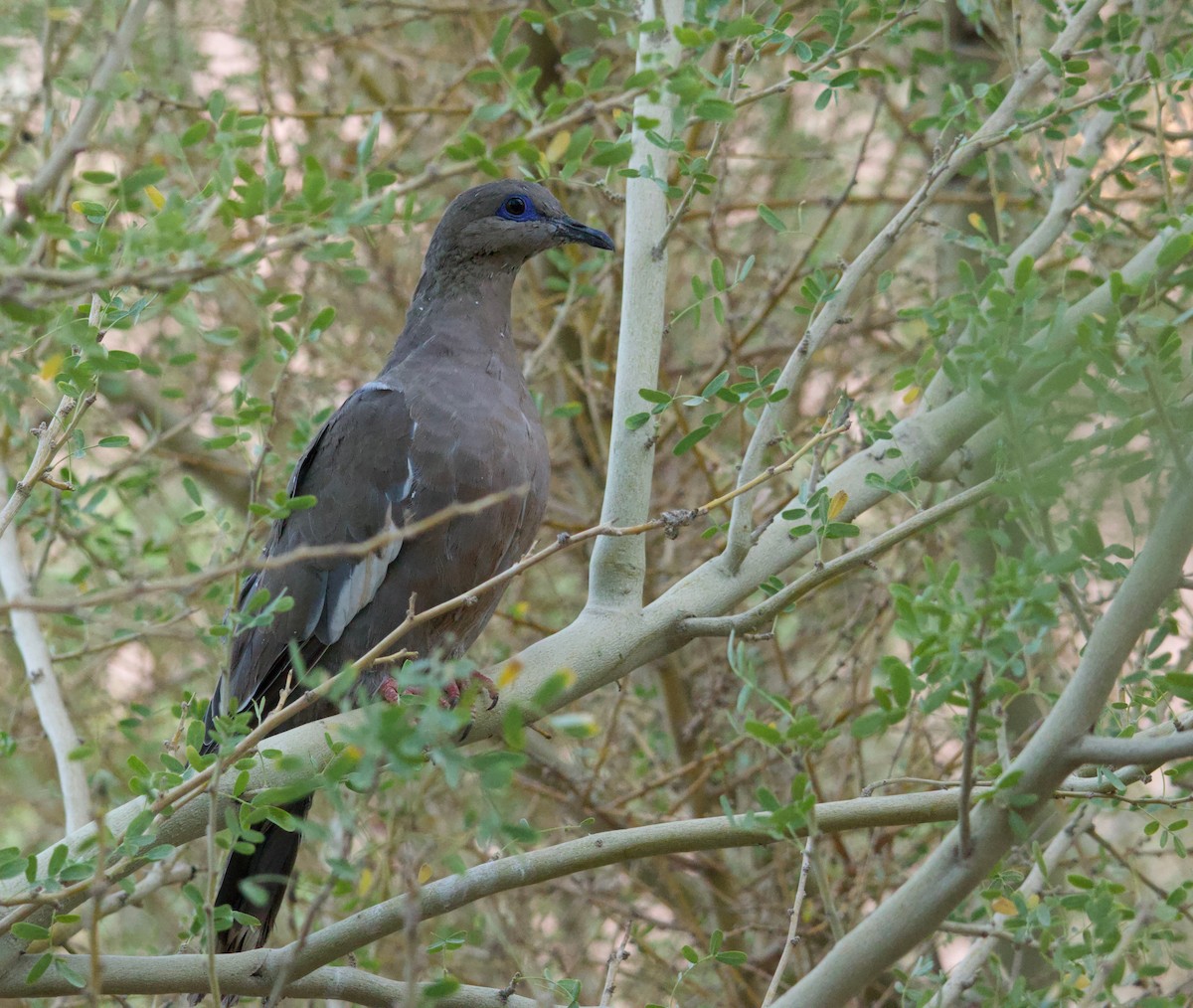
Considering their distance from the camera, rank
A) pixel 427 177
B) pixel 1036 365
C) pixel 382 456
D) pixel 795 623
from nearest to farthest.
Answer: pixel 427 177, pixel 1036 365, pixel 382 456, pixel 795 623

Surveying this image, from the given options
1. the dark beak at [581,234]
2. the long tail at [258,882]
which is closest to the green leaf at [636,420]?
the dark beak at [581,234]

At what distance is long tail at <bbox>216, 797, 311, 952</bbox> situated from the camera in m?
3.07

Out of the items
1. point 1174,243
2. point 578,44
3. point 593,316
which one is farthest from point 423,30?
point 1174,243

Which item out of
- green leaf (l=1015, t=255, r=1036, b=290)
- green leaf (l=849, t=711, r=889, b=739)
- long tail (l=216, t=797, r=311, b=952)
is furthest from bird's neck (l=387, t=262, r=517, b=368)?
green leaf (l=849, t=711, r=889, b=739)

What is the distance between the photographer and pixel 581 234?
3.75 metres

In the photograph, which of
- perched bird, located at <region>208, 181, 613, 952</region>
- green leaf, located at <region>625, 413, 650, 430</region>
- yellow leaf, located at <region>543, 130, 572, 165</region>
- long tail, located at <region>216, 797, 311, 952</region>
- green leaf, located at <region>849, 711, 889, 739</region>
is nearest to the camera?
green leaf, located at <region>849, 711, 889, 739</region>

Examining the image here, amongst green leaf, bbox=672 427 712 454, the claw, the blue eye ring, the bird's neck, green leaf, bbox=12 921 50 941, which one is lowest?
green leaf, bbox=12 921 50 941

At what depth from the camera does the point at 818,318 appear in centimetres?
279

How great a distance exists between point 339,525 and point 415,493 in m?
0.29

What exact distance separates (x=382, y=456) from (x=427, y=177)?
1748 millimetres

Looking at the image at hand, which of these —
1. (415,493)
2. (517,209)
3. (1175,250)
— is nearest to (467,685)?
(415,493)

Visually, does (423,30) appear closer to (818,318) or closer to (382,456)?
(382,456)

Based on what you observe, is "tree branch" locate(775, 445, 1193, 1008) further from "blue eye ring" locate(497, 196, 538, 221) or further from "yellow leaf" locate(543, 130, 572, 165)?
"blue eye ring" locate(497, 196, 538, 221)

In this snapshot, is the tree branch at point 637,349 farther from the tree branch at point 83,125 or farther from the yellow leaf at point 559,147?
the tree branch at point 83,125
